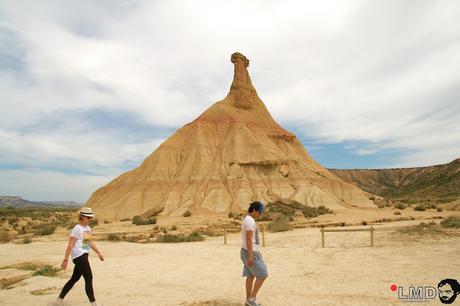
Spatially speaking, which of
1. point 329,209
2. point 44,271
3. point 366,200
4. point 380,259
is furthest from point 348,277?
point 366,200

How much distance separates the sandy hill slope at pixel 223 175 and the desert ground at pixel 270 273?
87.2ft

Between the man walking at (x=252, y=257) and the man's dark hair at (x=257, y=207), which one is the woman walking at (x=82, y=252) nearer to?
the man walking at (x=252, y=257)

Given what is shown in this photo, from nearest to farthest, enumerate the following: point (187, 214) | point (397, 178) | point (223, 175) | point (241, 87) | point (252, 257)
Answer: point (252, 257) < point (187, 214) < point (223, 175) < point (241, 87) < point (397, 178)

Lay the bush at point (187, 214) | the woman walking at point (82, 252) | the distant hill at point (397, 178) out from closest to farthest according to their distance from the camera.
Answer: the woman walking at point (82, 252) → the bush at point (187, 214) → the distant hill at point (397, 178)

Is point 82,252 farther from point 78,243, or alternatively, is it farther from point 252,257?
point 252,257

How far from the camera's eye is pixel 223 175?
49031 millimetres

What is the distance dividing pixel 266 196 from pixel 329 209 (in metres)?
7.45

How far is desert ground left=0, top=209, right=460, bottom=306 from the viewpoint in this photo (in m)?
7.71

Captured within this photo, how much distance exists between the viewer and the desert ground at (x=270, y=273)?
771cm

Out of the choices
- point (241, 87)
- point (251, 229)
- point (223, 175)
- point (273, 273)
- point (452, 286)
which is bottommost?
point (273, 273)

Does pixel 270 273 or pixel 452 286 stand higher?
pixel 452 286

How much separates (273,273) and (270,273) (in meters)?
0.09

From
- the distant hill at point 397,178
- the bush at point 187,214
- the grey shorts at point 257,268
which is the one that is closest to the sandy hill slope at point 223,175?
the bush at point 187,214

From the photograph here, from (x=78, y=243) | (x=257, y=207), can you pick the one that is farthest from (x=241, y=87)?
(x=78, y=243)
